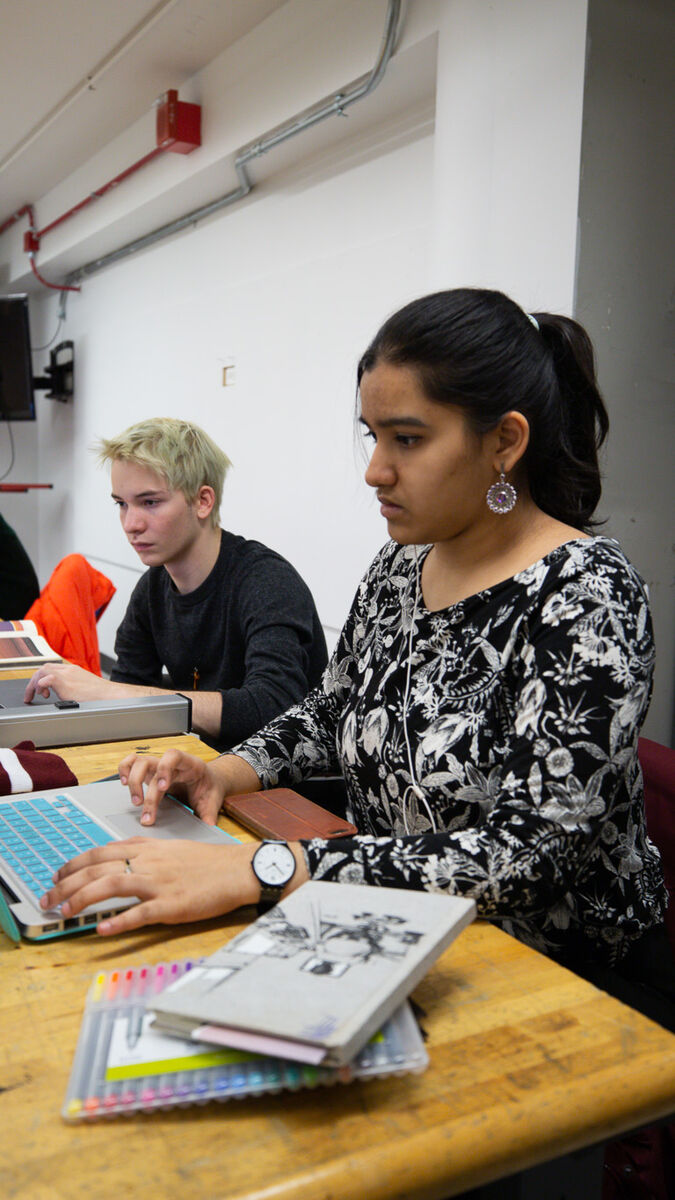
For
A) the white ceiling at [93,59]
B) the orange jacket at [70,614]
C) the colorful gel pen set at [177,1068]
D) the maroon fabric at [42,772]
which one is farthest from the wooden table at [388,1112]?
the white ceiling at [93,59]

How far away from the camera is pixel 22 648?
2.09 meters

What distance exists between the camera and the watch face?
0.87 m

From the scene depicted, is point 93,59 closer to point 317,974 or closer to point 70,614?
point 70,614

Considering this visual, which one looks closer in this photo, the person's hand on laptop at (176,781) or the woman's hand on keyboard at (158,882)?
the woman's hand on keyboard at (158,882)

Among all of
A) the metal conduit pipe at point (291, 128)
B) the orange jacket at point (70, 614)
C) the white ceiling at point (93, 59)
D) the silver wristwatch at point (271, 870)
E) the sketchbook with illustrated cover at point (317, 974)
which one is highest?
the white ceiling at point (93, 59)

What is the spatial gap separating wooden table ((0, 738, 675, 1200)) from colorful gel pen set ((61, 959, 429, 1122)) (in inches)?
0.7

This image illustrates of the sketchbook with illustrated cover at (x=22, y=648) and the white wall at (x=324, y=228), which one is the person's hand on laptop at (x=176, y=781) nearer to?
the sketchbook with illustrated cover at (x=22, y=648)

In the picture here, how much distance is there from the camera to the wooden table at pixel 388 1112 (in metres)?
0.53

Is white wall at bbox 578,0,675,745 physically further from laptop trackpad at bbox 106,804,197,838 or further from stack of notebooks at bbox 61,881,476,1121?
stack of notebooks at bbox 61,881,476,1121

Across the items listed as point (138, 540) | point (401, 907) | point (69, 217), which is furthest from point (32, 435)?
point (401, 907)

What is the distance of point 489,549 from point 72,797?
587 millimetres

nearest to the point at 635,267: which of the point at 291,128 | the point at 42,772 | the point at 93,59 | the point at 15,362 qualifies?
the point at 291,128

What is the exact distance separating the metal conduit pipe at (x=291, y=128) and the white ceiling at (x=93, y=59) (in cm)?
41

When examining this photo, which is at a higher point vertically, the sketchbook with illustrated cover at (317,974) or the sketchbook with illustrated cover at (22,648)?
the sketchbook with illustrated cover at (317,974)
